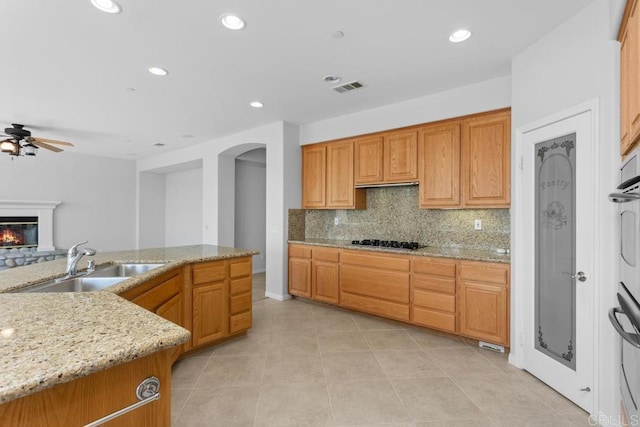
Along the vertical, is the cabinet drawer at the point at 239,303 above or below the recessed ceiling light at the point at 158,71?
below

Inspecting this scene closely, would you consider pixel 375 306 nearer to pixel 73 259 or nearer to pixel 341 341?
pixel 341 341

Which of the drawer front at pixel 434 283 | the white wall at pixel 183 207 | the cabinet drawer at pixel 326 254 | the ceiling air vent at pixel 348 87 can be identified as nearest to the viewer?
the drawer front at pixel 434 283

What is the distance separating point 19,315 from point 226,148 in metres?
4.50

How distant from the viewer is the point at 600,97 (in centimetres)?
189

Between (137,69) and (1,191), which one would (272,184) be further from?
(1,191)

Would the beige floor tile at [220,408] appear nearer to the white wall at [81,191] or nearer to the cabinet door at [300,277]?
the cabinet door at [300,277]

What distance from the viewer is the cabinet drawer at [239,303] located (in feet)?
10.2

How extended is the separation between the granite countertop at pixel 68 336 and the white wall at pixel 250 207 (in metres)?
4.95

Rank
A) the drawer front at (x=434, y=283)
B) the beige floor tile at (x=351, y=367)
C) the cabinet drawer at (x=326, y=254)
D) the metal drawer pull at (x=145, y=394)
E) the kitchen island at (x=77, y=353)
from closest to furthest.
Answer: the kitchen island at (x=77, y=353) < the metal drawer pull at (x=145, y=394) < the beige floor tile at (x=351, y=367) < the drawer front at (x=434, y=283) < the cabinet drawer at (x=326, y=254)

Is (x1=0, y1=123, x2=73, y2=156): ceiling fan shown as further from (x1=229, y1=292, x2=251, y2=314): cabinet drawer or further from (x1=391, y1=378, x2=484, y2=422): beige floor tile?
(x1=391, y1=378, x2=484, y2=422): beige floor tile

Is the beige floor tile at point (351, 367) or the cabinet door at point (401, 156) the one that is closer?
the beige floor tile at point (351, 367)

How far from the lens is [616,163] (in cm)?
179

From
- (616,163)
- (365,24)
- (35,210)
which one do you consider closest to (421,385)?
(616,163)

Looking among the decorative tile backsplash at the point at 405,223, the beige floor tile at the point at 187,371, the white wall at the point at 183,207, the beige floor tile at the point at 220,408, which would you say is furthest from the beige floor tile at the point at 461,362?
the white wall at the point at 183,207
